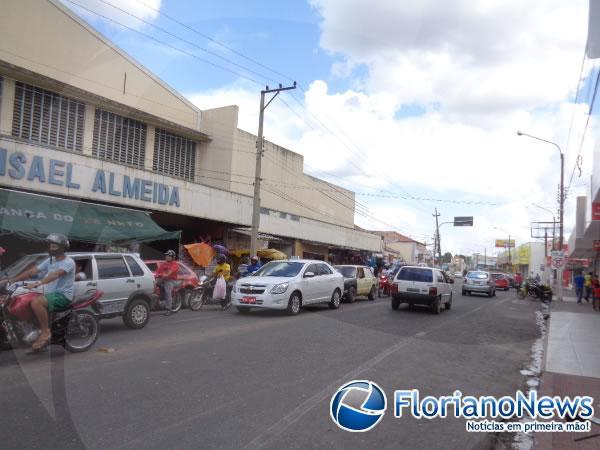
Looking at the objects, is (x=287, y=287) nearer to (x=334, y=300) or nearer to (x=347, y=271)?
(x=334, y=300)

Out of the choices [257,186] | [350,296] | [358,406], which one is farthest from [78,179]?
[358,406]

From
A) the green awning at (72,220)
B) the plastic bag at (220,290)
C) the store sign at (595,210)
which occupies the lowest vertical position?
the plastic bag at (220,290)

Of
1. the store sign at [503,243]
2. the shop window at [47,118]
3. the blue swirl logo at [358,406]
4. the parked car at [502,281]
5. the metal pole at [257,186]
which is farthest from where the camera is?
the store sign at [503,243]

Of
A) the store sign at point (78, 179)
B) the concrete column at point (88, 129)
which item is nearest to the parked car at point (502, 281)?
the store sign at point (78, 179)

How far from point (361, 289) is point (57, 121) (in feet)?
45.9

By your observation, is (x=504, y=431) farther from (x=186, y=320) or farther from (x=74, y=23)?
(x=74, y=23)

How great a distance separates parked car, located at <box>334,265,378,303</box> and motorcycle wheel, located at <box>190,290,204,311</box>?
6184mm

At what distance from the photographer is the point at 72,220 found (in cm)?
1636

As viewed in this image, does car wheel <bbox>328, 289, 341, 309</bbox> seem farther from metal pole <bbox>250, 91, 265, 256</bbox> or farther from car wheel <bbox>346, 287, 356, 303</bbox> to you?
metal pole <bbox>250, 91, 265, 256</bbox>

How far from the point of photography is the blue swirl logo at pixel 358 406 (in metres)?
5.42

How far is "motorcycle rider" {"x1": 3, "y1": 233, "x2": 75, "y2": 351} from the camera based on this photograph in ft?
25.1

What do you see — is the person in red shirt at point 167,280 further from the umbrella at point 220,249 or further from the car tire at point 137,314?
the umbrella at point 220,249

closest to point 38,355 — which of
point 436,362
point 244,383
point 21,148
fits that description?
point 244,383

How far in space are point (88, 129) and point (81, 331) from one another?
1510 centimetres
